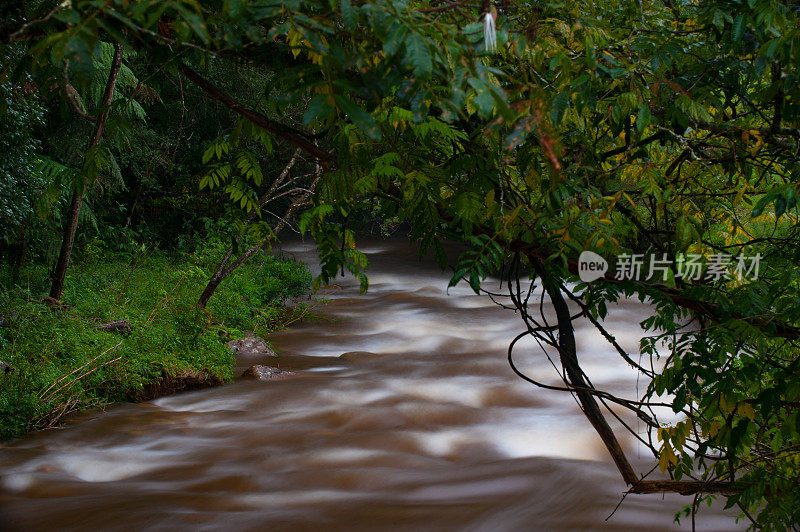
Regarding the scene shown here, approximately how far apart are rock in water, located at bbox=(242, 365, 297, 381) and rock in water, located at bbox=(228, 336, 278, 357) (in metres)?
0.79

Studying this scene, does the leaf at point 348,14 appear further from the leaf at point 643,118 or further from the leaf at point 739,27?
the leaf at point 739,27

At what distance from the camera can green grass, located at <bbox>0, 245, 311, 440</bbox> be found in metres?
5.22

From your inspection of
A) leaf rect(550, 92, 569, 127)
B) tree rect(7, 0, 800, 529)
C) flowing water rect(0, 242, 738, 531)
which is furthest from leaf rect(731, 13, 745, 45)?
flowing water rect(0, 242, 738, 531)

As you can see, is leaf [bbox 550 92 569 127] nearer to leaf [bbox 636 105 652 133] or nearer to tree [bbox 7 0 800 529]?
tree [bbox 7 0 800 529]

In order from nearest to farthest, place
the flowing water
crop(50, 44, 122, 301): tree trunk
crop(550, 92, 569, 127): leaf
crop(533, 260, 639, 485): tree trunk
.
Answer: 1. crop(550, 92, 569, 127): leaf
2. crop(533, 260, 639, 485): tree trunk
3. the flowing water
4. crop(50, 44, 122, 301): tree trunk

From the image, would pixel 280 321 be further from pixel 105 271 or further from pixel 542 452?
pixel 542 452

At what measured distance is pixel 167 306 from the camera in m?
7.58

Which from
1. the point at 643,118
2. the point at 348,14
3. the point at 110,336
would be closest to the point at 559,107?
the point at 643,118

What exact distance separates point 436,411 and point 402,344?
100 inches

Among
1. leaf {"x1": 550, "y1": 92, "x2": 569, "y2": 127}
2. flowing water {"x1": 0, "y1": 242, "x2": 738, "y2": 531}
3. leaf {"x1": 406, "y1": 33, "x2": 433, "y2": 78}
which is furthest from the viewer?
flowing water {"x1": 0, "y1": 242, "x2": 738, "y2": 531}

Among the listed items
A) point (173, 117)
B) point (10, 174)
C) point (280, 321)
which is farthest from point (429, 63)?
point (173, 117)

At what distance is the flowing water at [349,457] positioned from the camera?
4078mm

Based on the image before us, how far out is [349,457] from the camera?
17.1ft

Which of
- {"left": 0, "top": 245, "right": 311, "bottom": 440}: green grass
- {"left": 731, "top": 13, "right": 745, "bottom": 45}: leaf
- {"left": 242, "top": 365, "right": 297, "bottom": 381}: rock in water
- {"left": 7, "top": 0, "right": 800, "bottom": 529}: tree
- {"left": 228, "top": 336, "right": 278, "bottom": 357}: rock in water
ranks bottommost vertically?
{"left": 242, "top": 365, "right": 297, "bottom": 381}: rock in water
